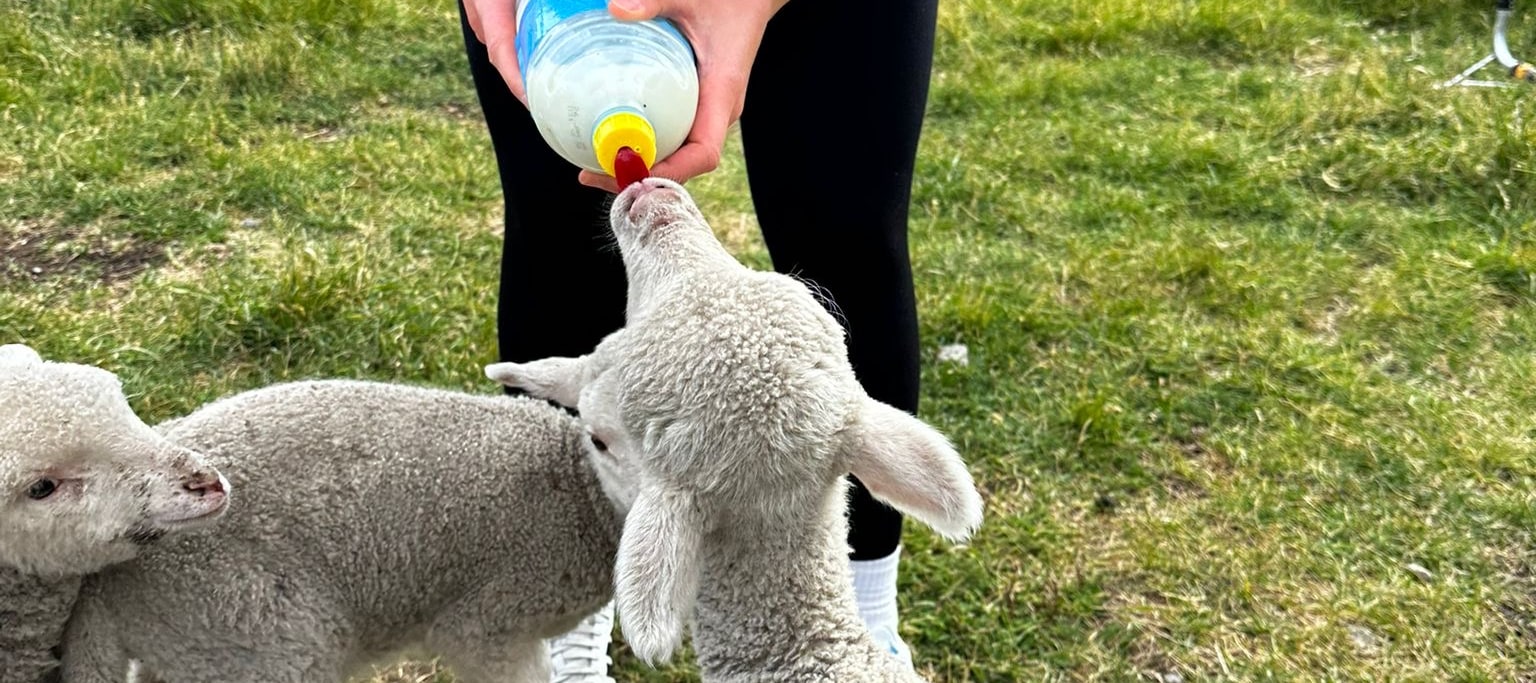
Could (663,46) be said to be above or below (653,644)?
above

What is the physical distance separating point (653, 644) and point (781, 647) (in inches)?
16.3

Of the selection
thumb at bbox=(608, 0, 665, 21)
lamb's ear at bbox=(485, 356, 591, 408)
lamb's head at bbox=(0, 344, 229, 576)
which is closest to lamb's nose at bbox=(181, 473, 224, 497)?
lamb's head at bbox=(0, 344, 229, 576)

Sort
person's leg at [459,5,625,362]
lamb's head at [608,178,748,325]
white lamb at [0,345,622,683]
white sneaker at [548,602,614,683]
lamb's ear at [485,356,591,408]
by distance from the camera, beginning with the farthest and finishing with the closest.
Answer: white sneaker at [548,602,614,683]
person's leg at [459,5,625,362]
lamb's ear at [485,356,591,408]
white lamb at [0,345,622,683]
lamb's head at [608,178,748,325]

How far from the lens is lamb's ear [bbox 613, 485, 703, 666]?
5.68ft

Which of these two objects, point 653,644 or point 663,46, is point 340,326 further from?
point 653,644

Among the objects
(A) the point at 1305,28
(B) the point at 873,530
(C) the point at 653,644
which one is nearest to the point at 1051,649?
(B) the point at 873,530

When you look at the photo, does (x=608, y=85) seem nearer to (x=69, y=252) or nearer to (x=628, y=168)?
(x=628, y=168)

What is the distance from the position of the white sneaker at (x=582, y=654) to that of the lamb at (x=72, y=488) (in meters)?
1.02

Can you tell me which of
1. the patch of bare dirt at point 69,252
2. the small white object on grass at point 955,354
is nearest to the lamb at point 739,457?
the small white object on grass at point 955,354

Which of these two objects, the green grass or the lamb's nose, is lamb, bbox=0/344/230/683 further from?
the green grass

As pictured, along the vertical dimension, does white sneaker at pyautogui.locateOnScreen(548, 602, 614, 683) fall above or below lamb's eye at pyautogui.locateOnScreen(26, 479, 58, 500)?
below

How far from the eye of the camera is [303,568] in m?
2.15

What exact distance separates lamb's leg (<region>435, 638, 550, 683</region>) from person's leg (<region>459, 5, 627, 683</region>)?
230 mm

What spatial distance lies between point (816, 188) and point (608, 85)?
0.59 metres
